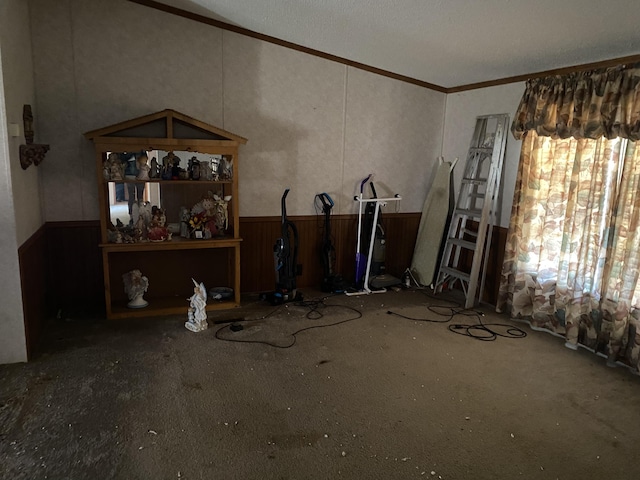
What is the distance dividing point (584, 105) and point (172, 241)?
3541 millimetres

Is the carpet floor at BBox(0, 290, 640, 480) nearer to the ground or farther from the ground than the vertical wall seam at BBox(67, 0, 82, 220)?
nearer to the ground

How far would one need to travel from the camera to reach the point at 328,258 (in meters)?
4.78

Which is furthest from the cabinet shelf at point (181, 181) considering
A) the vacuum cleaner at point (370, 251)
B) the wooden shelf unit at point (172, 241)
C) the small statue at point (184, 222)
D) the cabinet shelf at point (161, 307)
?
the vacuum cleaner at point (370, 251)

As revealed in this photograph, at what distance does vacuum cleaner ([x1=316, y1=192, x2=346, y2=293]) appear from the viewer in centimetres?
476

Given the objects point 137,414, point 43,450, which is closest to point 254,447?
point 137,414

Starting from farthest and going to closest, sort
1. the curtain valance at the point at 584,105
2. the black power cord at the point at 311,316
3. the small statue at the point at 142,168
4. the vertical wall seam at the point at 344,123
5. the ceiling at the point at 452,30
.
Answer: the vertical wall seam at the point at 344,123, the small statue at the point at 142,168, the black power cord at the point at 311,316, the curtain valance at the point at 584,105, the ceiling at the point at 452,30

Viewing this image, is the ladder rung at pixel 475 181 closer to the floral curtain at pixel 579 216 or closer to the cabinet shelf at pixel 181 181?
the floral curtain at pixel 579 216

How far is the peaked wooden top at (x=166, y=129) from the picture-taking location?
363cm

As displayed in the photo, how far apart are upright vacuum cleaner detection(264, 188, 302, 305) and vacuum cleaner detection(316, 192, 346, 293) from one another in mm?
374

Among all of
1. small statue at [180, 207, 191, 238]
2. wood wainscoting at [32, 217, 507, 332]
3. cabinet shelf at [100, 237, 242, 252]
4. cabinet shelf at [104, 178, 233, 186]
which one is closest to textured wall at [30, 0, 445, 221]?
wood wainscoting at [32, 217, 507, 332]

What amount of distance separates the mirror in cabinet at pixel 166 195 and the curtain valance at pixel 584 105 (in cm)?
269

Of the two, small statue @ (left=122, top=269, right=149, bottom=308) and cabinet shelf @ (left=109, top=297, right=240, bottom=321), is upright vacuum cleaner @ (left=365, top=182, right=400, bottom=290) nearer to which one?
cabinet shelf @ (left=109, top=297, right=240, bottom=321)

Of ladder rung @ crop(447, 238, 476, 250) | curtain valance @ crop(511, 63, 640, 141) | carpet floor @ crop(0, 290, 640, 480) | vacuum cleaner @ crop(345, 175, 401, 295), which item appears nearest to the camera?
carpet floor @ crop(0, 290, 640, 480)

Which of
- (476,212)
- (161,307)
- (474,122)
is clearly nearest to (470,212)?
(476,212)
